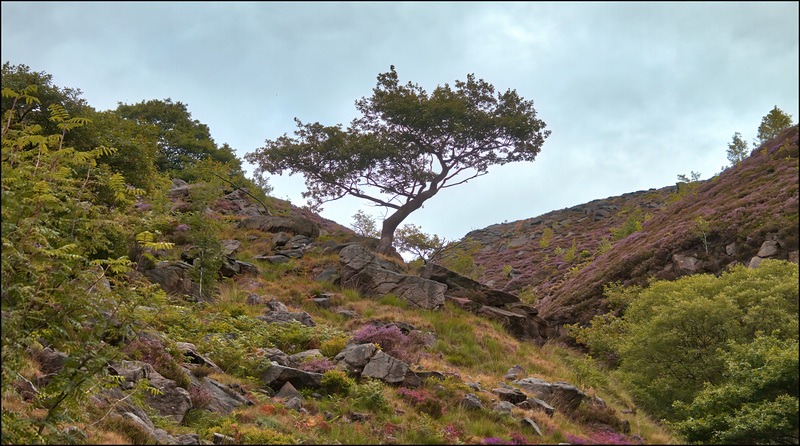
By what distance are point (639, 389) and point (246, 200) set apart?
26.7 m

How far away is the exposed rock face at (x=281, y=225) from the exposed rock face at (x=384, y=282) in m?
6.45

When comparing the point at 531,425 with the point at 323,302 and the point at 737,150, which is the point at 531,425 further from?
the point at 737,150

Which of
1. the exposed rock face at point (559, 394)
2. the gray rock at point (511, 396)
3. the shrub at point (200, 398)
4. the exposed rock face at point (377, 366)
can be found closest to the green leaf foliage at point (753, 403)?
the exposed rock face at point (559, 394)

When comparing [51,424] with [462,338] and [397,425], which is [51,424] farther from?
[462,338]

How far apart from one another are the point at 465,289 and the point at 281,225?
11552mm

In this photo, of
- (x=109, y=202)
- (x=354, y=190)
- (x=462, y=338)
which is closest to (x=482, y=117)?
(x=354, y=190)

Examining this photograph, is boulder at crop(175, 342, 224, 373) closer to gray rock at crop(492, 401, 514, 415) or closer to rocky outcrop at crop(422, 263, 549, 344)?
gray rock at crop(492, 401, 514, 415)

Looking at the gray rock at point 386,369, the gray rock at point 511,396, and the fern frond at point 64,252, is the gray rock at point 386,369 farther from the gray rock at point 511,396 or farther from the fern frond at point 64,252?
the fern frond at point 64,252

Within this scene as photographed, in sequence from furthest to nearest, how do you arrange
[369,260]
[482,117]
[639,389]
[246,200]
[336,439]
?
[246,200]
[482,117]
[369,260]
[639,389]
[336,439]

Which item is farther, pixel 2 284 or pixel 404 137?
pixel 404 137

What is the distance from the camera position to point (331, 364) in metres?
11.7

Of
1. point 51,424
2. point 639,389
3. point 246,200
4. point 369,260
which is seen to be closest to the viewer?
point 51,424

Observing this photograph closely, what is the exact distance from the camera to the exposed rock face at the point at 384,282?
62.6ft

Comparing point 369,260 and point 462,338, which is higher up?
point 369,260
